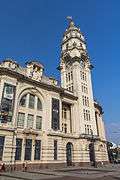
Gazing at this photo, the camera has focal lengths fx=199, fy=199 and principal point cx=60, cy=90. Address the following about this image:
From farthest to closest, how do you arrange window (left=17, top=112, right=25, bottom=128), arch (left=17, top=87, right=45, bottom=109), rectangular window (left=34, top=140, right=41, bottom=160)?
arch (left=17, top=87, right=45, bottom=109)
rectangular window (left=34, top=140, right=41, bottom=160)
window (left=17, top=112, right=25, bottom=128)

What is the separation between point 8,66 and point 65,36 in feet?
121

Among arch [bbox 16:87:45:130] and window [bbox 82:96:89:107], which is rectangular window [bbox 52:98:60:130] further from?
window [bbox 82:96:89:107]

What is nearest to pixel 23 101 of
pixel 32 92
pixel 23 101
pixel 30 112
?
pixel 23 101

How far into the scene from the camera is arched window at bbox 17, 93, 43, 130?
142 feet

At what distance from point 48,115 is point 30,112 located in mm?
5053

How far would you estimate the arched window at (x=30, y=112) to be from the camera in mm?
43406

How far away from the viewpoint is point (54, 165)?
147 ft

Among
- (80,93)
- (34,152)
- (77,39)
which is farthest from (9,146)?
(77,39)

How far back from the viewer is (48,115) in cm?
4841

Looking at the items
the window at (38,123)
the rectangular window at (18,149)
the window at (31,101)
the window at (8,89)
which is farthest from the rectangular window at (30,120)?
the window at (8,89)

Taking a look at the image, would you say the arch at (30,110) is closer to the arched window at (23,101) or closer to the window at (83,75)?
the arched window at (23,101)

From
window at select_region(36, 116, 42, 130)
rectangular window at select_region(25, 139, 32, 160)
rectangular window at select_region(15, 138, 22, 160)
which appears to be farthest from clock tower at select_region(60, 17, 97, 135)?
rectangular window at select_region(15, 138, 22, 160)

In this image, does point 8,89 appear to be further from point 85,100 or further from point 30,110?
point 85,100

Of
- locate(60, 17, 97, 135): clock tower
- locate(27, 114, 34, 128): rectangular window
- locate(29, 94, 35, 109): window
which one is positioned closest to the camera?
locate(27, 114, 34, 128): rectangular window
